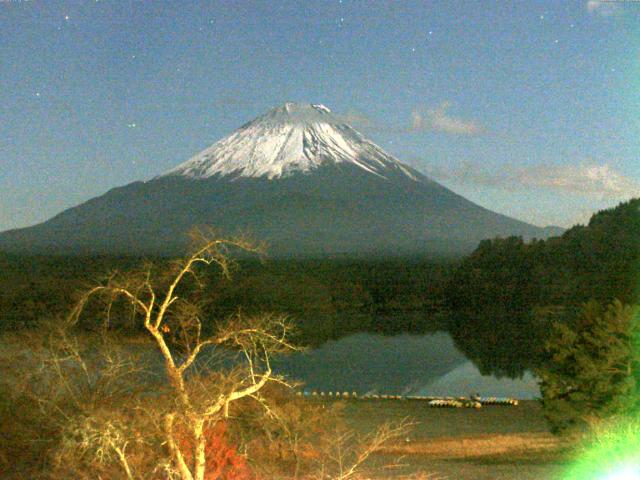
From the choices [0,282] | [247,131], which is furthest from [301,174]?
[0,282]

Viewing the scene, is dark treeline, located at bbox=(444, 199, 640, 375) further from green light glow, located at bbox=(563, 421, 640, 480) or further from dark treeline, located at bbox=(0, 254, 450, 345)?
green light glow, located at bbox=(563, 421, 640, 480)

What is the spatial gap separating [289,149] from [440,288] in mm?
44943

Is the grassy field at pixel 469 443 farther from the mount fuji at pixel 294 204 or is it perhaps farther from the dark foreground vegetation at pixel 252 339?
the mount fuji at pixel 294 204

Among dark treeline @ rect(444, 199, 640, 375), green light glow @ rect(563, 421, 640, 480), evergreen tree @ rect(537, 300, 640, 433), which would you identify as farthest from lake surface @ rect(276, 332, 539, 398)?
green light glow @ rect(563, 421, 640, 480)

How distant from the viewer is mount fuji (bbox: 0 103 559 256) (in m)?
79.2

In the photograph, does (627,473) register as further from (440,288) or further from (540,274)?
(440,288)

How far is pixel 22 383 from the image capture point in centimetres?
806

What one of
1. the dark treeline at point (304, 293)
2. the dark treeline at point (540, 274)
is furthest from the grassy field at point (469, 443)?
the dark treeline at point (540, 274)

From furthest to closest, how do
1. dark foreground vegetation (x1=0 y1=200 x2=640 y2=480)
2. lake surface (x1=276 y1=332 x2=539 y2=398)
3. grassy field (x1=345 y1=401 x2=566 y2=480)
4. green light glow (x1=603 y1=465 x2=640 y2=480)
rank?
lake surface (x1=276 y1=332 x2=539 y2=398) → grassy field (x1=345 y1=401 x2=566 y2=480) → green light glow (x1=603 y1=465 x2=640 y2=480) → dark foreground vegetation (x1=0 y1=200 x2=640 y2=480)

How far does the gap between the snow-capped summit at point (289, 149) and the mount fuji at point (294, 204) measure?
113 mm

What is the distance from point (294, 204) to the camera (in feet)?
281

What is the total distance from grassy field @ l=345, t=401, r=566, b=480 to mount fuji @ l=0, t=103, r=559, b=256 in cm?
5702

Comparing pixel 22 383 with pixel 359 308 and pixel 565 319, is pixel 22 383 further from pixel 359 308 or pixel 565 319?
pixel 359 308

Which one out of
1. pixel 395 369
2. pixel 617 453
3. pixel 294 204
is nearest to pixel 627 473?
pixel 617 453
